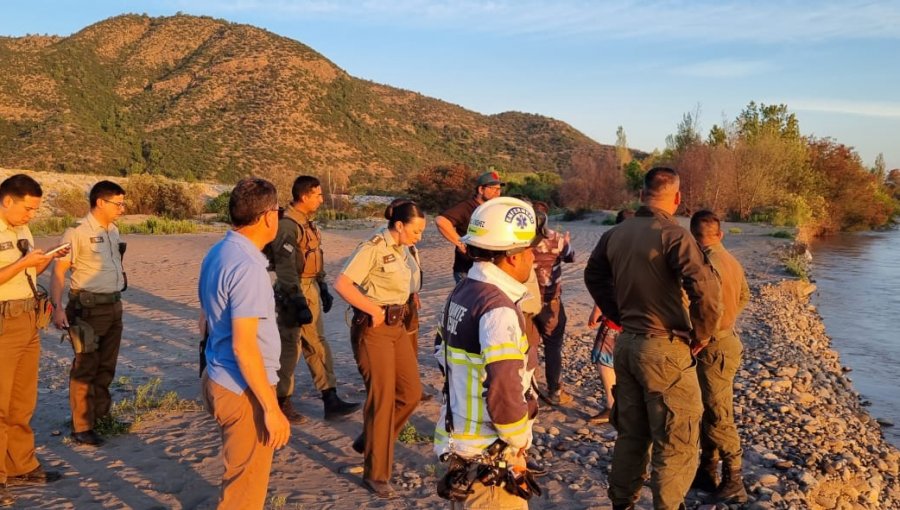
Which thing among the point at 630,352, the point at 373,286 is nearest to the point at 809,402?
the point at 630,352

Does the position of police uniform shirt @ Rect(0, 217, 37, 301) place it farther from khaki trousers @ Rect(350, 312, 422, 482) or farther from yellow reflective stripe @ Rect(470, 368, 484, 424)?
yellow reflective stripe @ Rect(470, 368, 484, 424)

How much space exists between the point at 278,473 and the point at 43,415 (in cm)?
290

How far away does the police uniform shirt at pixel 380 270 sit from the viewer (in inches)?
177

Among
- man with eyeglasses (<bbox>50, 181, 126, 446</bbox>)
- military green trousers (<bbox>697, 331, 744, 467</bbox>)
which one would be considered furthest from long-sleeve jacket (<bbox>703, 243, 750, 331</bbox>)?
man with eyeglasses (<bbox>50, 181, 126, 446</bbox>)

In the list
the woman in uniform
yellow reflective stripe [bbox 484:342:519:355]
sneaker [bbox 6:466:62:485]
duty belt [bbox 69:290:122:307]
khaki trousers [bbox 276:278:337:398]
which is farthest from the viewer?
khaki trousers [bbox 276:278:337:398]

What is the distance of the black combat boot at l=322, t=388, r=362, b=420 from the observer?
5.95 metres

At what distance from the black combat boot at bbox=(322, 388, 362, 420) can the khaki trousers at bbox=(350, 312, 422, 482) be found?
1.44 m

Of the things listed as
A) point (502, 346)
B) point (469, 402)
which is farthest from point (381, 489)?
point (502, 346)

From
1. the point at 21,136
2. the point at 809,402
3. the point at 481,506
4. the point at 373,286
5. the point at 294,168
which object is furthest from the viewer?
the point at 294,168

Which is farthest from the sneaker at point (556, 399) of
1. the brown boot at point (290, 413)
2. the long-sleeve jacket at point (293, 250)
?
the long-sleeve jacket at point (293, 250)

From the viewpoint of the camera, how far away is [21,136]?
50.8 m

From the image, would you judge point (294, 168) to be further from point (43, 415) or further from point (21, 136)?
point (43, 415)

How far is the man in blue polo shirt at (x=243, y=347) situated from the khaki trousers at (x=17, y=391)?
218 centimetres

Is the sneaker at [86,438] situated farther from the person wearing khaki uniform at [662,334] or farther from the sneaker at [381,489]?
the person wearing khaki uniform at [662,334]
